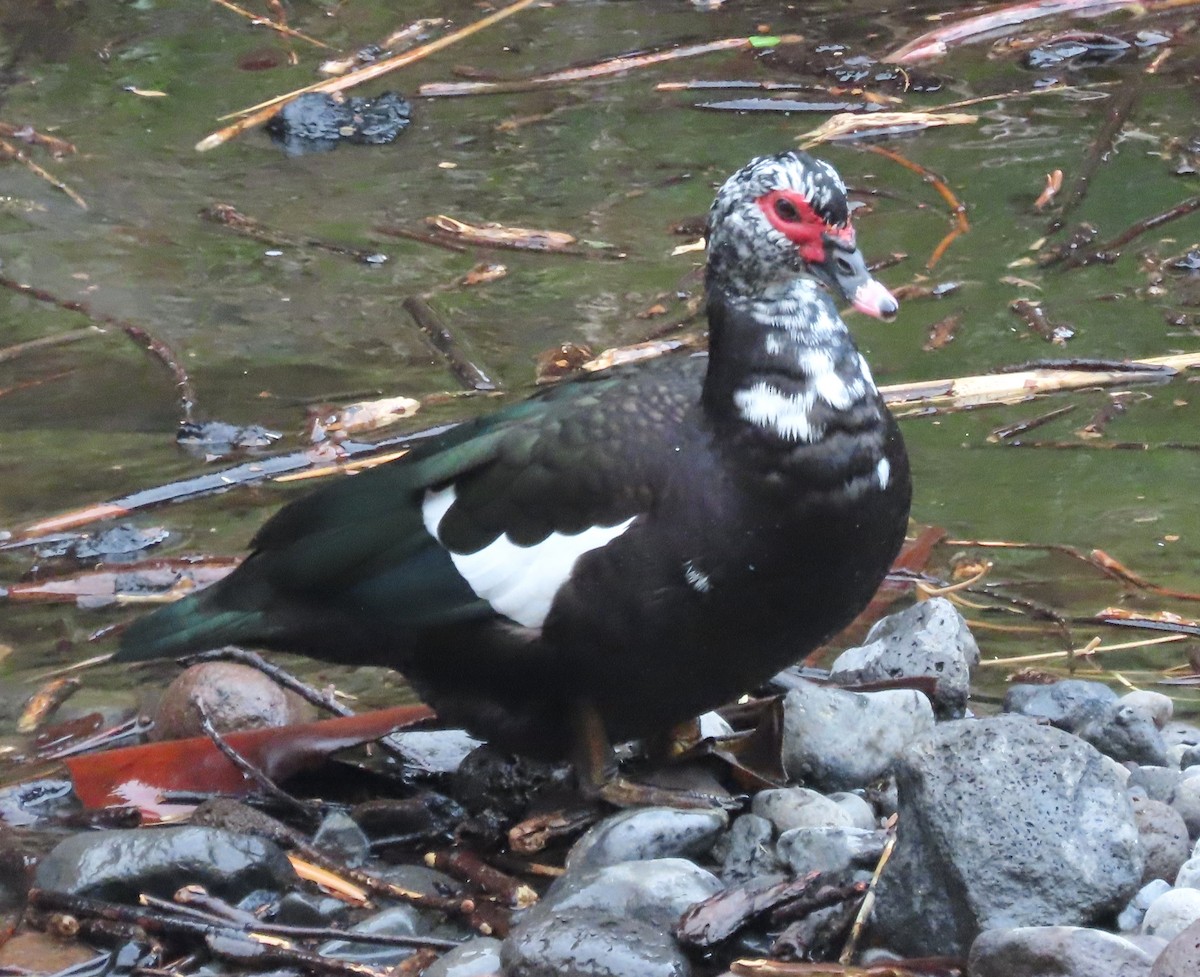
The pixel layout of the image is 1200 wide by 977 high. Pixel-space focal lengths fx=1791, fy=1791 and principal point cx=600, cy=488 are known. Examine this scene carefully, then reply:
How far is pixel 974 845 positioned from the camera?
8.04 feet

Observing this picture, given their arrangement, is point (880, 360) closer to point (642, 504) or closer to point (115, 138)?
point (642, 504)

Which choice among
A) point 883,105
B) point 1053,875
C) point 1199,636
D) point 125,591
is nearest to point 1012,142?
point 883,105

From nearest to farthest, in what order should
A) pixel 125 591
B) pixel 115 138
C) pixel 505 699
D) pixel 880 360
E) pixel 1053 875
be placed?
pixel 1053 875 → pixel 505 699 → pixel 125 591 → pixel 880 360 → pixel 115 138

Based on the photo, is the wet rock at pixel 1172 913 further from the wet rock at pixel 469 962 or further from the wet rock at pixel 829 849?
the wet rock at pixel 469 962

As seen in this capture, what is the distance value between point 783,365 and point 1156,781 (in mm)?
918

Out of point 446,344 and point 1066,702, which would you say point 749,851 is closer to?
point 1066,702

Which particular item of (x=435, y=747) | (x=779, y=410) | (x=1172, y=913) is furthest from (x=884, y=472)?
(x=435, y=747)

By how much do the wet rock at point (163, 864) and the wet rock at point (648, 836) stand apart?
1.61 ft

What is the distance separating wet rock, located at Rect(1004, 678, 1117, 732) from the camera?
3143 millimetres

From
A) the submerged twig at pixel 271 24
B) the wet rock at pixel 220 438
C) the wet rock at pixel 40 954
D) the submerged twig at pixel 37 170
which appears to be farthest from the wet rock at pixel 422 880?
the submerged twig at pixel 271 24

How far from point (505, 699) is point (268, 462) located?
1612 millimetres

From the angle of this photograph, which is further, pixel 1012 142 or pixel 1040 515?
pixel 1012 142

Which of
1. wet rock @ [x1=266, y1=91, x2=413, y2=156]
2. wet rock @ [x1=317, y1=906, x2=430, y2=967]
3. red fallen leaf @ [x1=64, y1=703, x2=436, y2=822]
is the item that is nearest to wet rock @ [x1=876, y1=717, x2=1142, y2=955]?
wet rock @ [x1=317, y1=906, x2=430, y2=967]

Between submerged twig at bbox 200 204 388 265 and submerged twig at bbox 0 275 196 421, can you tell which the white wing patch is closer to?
submerged twig at bbox 0 275 196 421
